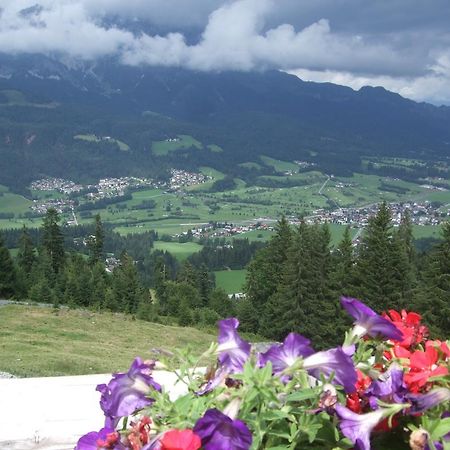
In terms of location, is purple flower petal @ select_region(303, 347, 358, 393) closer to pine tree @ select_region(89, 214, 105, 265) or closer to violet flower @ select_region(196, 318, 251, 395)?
violet flower @ select_region(196, 318, 251, 395)

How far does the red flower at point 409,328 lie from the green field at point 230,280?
7826 centimetres

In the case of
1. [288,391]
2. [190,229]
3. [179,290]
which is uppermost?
[288,391]

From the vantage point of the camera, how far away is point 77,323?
93.7 ft

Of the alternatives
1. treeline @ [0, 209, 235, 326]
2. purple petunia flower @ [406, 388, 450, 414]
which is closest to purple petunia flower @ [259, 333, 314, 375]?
purple petunia flower @ [406, 388, 450, 414]

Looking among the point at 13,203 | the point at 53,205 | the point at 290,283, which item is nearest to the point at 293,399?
the point at 290,283

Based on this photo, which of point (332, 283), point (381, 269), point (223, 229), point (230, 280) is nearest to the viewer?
point (381, 269)

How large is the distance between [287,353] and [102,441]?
0.43m

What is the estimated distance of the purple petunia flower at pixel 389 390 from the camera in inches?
45.6

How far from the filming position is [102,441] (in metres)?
1.14

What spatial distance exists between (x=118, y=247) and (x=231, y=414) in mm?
111947

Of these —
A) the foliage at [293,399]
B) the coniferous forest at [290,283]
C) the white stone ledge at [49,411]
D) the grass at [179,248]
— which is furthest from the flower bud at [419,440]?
the grass at [179,248]

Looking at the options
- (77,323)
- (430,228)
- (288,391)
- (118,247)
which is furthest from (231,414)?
(430,228)

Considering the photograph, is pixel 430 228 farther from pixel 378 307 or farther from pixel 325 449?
pixel 325 449

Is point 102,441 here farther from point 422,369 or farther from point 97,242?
point 97,242
